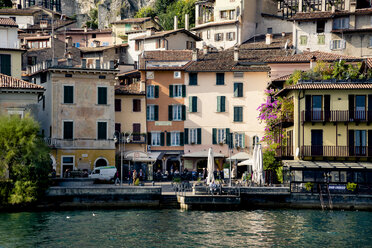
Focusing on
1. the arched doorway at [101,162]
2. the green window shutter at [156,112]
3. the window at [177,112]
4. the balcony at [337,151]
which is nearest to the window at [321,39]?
the window at [177,112]

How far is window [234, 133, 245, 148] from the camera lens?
6969 centimetres

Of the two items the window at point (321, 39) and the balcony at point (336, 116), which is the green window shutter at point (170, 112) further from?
the balcony at point (336, 116)

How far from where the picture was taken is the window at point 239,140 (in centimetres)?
6969

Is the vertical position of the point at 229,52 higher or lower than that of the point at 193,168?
higher

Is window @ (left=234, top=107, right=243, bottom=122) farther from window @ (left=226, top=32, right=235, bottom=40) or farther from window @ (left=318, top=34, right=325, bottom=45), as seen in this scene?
window @ (left=226, top=32, right=235, bottom=40)

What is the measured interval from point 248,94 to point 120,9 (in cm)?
5703

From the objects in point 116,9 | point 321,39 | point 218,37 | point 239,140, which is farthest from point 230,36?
point 116,9

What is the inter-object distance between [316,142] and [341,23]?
24.0 meters

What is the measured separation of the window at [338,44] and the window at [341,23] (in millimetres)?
1420

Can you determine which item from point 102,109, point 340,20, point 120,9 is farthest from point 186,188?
point 120,9

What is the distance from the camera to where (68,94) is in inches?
2552

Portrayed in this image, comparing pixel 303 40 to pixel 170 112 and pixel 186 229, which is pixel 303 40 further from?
pixel 186 229

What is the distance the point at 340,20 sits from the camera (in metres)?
76.0

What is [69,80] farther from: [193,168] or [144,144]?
[193,168]
